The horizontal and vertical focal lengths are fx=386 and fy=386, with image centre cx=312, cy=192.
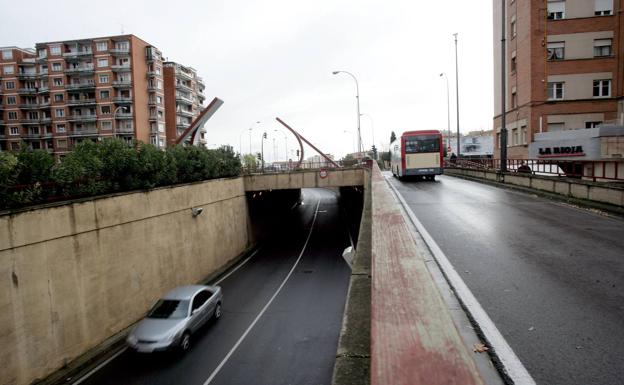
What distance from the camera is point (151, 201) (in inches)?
750

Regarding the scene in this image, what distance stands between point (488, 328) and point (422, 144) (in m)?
24.5

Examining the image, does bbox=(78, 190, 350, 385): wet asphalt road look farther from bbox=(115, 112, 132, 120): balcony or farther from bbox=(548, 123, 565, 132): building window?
bbox=(115, 112, 132, 120): balcony

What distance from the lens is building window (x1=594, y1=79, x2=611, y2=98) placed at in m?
32.5

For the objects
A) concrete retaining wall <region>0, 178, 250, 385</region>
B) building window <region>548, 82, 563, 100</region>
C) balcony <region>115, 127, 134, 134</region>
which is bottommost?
concrete retaining wall <region>0, 178, 250, 385</region>

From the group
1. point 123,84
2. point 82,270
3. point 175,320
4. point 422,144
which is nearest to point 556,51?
point 422,144

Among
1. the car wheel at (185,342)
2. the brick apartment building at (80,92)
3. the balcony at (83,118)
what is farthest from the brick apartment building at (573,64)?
the balcony at (83,118)

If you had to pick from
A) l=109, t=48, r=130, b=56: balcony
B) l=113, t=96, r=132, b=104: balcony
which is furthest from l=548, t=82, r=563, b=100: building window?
l=109, t=48, r=130, b=56: balcony

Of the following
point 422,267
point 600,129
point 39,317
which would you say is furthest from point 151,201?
point 600,129

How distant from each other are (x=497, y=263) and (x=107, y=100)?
247 ft

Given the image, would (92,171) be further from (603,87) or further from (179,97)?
(179,97)

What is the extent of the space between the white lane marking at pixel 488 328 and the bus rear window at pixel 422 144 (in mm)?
20937

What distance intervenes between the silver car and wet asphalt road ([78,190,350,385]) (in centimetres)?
67

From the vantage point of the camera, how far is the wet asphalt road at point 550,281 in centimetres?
340

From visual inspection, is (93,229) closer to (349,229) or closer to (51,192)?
(51,192)
